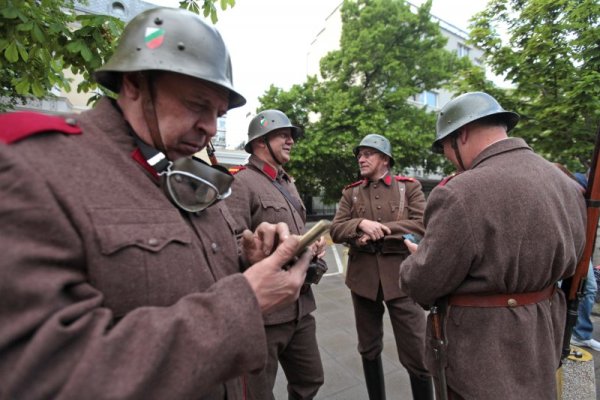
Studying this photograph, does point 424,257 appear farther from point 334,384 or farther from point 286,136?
point 334,384

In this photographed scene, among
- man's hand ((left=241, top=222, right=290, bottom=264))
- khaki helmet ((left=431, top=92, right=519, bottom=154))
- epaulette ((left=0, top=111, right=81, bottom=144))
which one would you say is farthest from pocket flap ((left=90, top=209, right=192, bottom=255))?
khaki helmet ((left=431, top=92, right=519, bottom=154))

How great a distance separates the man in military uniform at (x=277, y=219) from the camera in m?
2.28

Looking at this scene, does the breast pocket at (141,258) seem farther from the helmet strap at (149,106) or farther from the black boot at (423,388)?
the black boot at (423,388)

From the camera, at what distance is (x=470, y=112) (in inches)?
77.8

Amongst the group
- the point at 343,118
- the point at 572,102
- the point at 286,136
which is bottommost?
the point at 286,136

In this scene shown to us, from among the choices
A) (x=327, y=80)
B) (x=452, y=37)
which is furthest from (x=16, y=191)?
(x=452, y=37)

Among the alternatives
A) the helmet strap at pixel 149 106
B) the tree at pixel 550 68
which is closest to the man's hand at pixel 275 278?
the helmet strap at pixel 149 106

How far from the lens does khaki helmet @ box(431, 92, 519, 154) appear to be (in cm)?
194

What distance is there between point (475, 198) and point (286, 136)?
182 centimetres

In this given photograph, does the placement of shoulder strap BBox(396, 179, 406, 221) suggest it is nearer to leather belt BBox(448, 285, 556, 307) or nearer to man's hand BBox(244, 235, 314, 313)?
leather belt BBox(448, 285, 556, 307)

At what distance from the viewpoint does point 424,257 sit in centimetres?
177

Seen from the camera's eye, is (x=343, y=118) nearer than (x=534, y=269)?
No

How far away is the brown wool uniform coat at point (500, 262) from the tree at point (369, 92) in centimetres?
1290

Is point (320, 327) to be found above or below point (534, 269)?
below
